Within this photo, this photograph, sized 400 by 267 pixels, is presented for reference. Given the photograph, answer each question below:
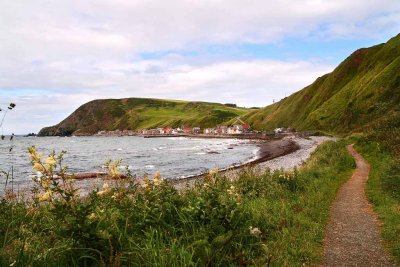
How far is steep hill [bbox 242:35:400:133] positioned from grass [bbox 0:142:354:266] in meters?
52.1

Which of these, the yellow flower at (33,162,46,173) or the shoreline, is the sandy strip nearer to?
the shoreline

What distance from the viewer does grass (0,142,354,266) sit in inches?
221

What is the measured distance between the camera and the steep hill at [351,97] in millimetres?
84812

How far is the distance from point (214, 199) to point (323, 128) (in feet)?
353

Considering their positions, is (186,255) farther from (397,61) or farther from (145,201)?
(397,61)

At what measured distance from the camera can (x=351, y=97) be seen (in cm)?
10094

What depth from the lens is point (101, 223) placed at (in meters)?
6.17

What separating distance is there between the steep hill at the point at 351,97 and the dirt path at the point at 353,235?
4648cm

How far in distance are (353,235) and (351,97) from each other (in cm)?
9968

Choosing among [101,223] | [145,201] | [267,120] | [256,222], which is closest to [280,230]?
[256,222]

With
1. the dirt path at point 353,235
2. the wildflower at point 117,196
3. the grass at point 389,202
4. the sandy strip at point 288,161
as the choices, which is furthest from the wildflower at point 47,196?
the sandy strip at point 288,161

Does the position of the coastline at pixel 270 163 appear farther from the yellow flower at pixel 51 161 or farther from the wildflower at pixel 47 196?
the yellow flower at pixel 51 161

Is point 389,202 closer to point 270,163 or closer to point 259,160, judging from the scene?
point 270,163

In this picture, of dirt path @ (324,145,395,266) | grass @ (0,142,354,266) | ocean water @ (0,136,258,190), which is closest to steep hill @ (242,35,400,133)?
ocean water @ (0,136,258,190)
